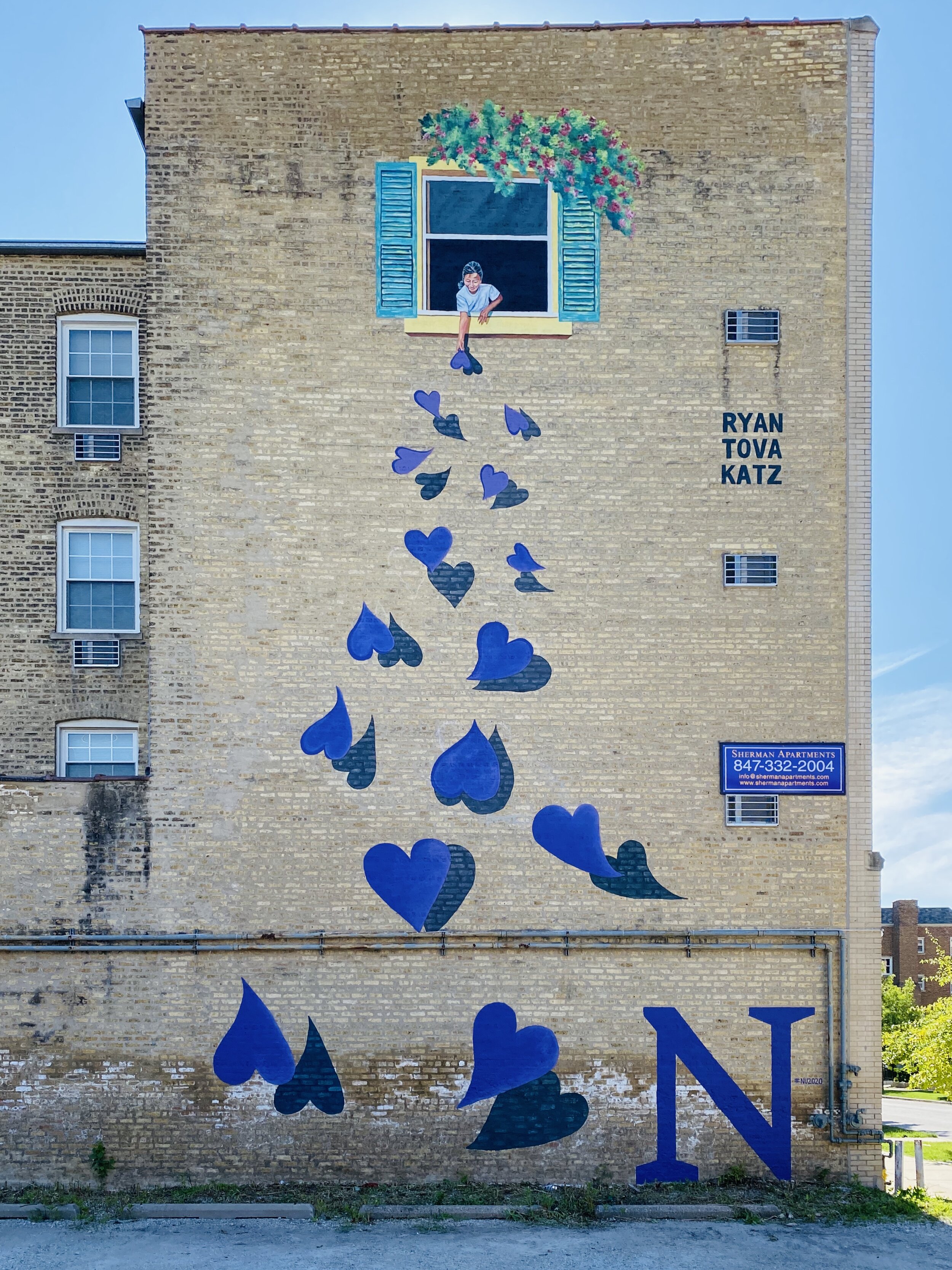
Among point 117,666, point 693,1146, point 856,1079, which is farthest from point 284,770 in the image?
point 856,1079

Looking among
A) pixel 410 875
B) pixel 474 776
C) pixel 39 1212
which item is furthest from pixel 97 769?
pixel 39 1212

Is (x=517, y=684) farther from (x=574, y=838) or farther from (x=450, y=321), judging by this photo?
(x=450, y=321)

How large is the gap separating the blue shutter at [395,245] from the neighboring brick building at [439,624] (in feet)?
0.23

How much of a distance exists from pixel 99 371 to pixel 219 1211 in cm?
1163

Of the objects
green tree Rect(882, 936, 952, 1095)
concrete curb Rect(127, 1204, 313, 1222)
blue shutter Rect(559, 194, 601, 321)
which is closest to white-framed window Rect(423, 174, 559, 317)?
blue shutter Rect(559, 194, 601, 321)

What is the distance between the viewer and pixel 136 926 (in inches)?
557

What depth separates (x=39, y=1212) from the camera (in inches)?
521

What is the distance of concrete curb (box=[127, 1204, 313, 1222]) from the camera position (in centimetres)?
1328

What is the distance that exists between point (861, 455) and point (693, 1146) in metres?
9.93

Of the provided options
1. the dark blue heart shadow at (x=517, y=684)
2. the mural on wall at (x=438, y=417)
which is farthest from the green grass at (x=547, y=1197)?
the mural on wall at (x=438, y=417)

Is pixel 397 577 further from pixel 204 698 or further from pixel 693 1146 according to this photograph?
pixel 693 1146

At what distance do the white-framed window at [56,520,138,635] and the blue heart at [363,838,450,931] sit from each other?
15.7 ft

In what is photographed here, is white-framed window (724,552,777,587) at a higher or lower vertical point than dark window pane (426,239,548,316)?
lower

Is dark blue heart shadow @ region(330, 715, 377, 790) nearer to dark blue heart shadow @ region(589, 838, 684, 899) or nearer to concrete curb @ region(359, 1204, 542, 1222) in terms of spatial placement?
dark blue heart shadow @ region(589, 838, 684, 899)
